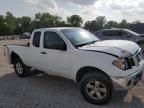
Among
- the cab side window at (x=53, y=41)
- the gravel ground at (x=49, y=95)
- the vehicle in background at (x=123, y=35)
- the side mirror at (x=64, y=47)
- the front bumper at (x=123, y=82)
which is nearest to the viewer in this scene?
the front bumper at (x=123, y=82)

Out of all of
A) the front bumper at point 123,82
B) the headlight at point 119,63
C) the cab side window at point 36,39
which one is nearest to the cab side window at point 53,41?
the cab side window at point 36,39

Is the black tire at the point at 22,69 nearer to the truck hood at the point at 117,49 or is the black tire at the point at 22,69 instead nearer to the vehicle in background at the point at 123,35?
the truck hood at the point at 117,49

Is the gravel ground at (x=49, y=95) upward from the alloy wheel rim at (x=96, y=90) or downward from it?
downward

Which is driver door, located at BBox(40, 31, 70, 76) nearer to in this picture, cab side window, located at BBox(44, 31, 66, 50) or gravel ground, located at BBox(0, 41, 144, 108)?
cab side window, located at BBox(44, 31, 66, 50)

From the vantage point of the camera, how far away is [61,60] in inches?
215

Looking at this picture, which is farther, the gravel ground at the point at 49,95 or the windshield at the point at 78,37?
the windshield at the point at 78,37

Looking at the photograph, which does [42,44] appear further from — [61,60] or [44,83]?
[44,83]

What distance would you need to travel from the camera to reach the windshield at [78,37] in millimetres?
5423

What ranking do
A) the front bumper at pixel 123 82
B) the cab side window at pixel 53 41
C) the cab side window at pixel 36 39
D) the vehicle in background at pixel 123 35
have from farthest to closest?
the vehicle in background at pixel 123 35
the cab side window at pixel 36 39
the cab side window at pixel 53 41
the front bumper at pixel 123 82

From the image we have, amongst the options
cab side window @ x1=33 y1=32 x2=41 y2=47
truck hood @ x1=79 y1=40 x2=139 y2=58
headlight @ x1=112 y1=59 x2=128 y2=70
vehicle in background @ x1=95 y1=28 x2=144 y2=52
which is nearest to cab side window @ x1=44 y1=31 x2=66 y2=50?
cab side window @ x1=33 y1=32 x2=41 y2=47

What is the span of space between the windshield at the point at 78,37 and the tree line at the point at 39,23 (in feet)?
223

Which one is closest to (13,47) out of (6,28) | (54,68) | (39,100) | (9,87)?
(9,87)

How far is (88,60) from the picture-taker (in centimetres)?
477

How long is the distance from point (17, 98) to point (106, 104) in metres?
2.43
